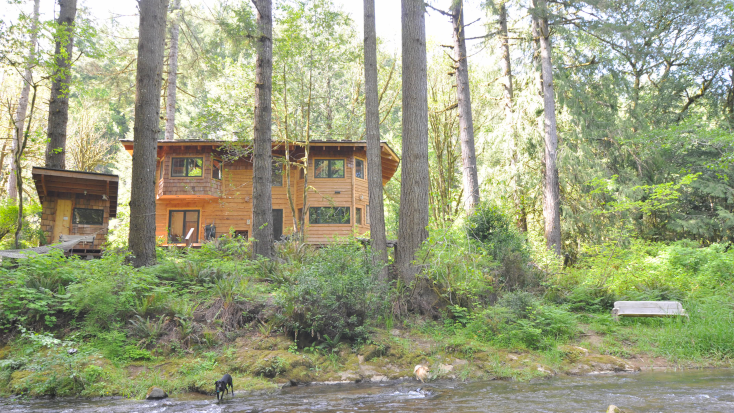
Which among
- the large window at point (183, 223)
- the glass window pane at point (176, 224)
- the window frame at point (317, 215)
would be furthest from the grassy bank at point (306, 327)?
the glass window pane at point (176, 224)

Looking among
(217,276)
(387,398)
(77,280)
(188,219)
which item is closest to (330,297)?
(387,398)

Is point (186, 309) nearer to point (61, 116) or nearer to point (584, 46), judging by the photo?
point (61, 116)

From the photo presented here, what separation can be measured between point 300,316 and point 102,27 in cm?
1929

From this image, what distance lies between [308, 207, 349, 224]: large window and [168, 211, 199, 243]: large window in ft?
19.7

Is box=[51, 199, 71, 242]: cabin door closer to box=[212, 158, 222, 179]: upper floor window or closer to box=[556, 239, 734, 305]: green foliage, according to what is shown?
box=[212, 158, 222, 179]: upper floor window

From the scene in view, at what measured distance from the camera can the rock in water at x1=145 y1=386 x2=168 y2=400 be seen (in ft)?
18.7

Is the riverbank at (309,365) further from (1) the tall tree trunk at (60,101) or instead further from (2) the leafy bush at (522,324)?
(1) the tall tree trunk at (60,101)

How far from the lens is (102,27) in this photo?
19609 millimetres

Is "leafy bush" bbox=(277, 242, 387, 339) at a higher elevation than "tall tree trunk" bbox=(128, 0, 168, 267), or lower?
lower

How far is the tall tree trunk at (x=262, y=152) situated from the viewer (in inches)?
447

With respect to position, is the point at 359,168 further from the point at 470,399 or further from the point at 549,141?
the point at 470,399

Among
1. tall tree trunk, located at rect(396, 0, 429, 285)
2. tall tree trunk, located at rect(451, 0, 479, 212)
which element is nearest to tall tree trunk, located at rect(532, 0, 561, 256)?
tall tree trunk, located at rect(451, 0, 479, 212)

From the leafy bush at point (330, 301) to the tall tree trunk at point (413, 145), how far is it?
1.51 meters

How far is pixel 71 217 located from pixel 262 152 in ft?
31.8
